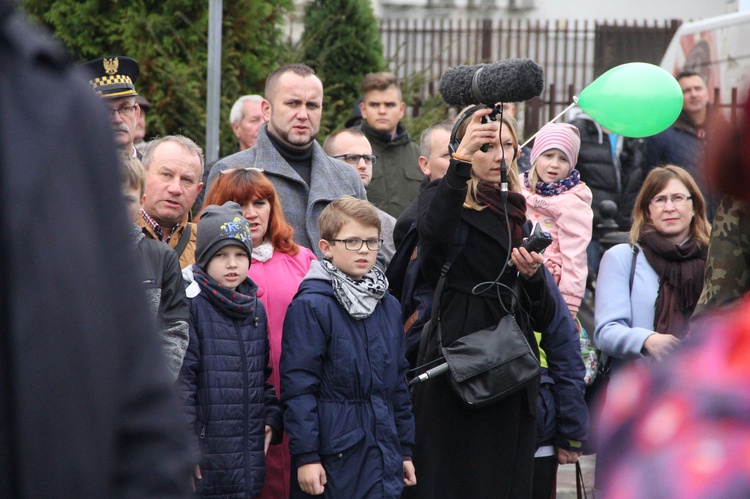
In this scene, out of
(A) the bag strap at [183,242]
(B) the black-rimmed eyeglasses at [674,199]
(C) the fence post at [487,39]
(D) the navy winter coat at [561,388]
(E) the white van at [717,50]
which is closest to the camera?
(A) the bag strap at [183,242]

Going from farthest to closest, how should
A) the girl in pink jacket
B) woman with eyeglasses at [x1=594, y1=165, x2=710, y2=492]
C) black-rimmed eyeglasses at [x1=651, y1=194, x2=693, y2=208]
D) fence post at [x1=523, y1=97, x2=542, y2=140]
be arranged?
fence post at [x1=523, y1=97, x2=542, y2=140] < the girl in pink jacket < black-rimmed eyeglasses at [x1=651, y1=194, x2=693, y2=208] < woman with eyeglasses at [x1=594, y1=165, x2=710, y2=492]

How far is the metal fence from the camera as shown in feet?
59.2

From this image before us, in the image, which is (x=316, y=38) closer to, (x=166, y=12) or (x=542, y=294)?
(x=166, y=12)

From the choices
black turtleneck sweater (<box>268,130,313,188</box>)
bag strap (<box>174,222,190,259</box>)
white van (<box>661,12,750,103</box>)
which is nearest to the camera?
bag strap (<box>174,222,190,259</box>)

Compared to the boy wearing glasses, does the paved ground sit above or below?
below

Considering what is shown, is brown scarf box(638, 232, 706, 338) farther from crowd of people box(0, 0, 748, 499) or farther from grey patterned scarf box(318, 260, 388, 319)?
grey patterned scarf box(318, 260, 388, 319)

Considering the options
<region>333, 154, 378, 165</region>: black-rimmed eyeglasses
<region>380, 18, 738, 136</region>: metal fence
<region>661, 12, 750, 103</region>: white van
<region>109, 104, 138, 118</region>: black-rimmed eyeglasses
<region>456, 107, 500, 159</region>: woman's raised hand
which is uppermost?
<region>380, 18, 738, 136</region>: metal fence

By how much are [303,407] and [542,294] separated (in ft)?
4.06

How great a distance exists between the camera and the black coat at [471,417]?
15.0ft

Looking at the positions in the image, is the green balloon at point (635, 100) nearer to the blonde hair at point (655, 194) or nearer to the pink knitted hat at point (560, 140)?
the pink knitted hat at point (560, 140)

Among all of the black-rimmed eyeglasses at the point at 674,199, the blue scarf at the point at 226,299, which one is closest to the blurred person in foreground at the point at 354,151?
the black-rimmed eyeglasses at the point at 674,199

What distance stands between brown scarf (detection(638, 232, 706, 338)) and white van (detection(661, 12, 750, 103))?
13.7ft

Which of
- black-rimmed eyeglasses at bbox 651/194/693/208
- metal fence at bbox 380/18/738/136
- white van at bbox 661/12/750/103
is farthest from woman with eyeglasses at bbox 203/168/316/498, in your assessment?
metal fence at bbox 380/18/738/136

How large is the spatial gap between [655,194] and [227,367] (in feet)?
8.07
